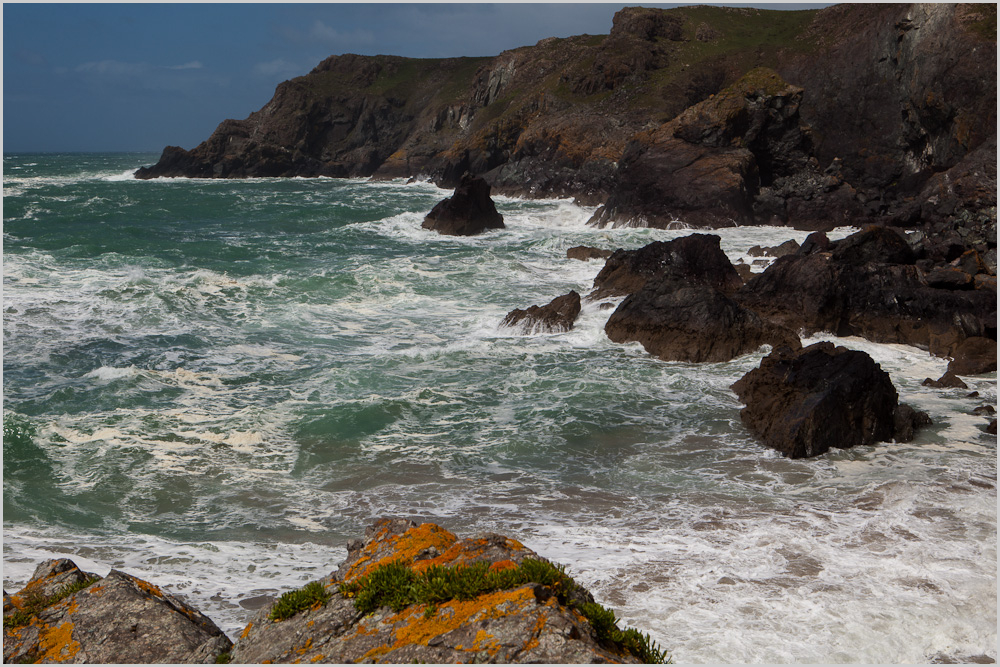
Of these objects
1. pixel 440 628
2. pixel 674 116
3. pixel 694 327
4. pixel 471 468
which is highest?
pixel 674 116

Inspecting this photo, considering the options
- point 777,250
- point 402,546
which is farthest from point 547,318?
point 402,546

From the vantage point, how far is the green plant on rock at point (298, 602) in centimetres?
647

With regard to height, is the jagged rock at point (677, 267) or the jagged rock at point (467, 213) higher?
the jagged rock at point (467, 213)

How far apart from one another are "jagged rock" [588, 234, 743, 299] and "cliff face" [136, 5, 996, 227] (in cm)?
1130

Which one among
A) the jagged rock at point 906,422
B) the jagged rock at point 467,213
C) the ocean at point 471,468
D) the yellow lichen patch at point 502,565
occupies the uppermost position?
the jagged rock at point 467,213

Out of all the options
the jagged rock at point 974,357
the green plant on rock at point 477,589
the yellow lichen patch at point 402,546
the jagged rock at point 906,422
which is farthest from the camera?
the jagged rock at point 974,357

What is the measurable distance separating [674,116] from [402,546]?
63.9 metres

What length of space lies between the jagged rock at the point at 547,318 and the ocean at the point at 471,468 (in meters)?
0.52

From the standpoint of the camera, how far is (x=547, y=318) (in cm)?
2277

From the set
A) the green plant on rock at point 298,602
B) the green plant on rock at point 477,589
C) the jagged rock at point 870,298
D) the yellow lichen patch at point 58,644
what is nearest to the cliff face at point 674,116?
the jagged rock at point 870,298

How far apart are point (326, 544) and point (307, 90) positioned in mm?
110641

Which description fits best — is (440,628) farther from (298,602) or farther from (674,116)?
(674,116)

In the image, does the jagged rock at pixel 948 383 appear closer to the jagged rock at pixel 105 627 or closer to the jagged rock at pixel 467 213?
the jagged rock at pixel 105 627

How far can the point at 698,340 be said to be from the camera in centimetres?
1994
